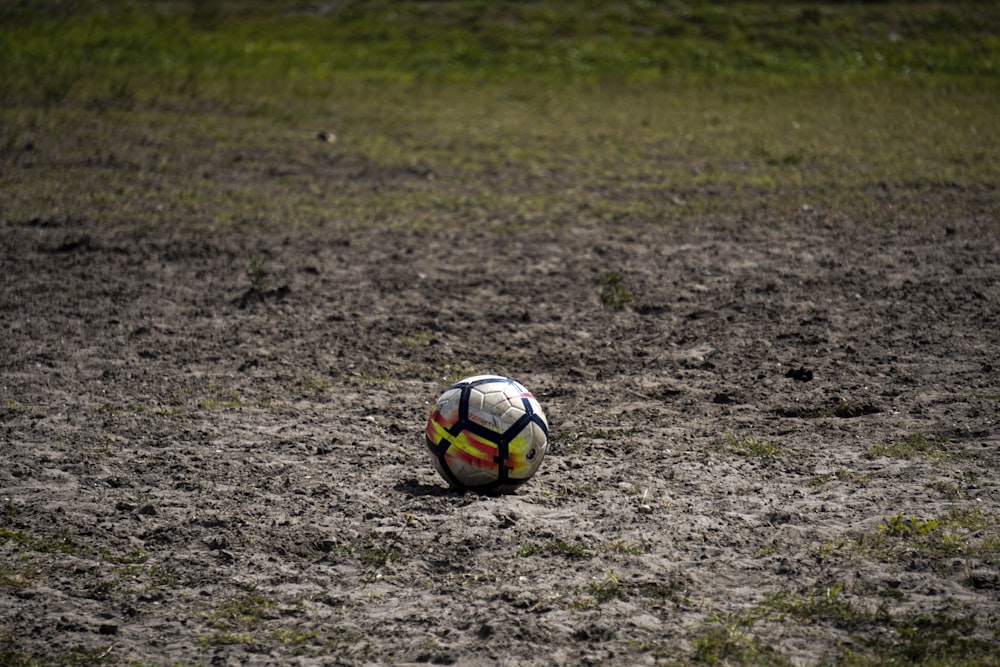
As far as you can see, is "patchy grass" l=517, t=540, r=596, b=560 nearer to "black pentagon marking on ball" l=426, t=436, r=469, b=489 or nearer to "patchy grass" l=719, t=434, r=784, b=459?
"black pentagon marking on ball" l=426, t=436, r=469, b=489

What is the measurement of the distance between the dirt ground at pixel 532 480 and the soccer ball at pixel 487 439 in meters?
0.17

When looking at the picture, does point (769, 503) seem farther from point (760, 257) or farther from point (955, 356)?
point (760, 257)

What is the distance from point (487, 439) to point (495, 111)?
561 inches

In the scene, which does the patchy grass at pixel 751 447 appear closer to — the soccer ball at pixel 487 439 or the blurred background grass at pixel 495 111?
the soccer ball at pixel 487 439

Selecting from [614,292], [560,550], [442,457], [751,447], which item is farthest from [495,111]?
[560,550]

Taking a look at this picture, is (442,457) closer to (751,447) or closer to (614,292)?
(751,447)

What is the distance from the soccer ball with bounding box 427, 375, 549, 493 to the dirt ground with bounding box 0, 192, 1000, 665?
17 cm

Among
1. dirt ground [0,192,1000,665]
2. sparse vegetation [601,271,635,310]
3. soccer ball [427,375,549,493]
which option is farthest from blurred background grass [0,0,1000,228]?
soccer ball [427,375,549,493]

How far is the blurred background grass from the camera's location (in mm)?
13203

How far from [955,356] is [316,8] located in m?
23.3

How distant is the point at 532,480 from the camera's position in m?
6.36

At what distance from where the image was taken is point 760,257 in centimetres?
1080

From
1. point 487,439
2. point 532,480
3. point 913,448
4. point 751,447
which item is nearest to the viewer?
point 487,439

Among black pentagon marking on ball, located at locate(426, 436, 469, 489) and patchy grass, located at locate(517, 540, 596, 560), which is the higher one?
black pentagon marking on ball, located at locate(426, 436, 469, 489)
